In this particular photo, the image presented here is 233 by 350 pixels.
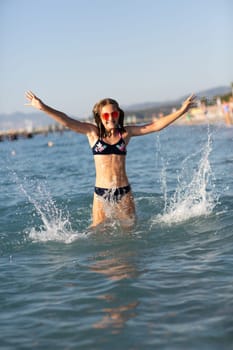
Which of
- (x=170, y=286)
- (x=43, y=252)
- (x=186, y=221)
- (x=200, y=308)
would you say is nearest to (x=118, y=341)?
(x=200, y=308)

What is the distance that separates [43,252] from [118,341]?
3.10 m

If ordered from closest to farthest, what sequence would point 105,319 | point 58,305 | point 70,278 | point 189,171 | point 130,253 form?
point 105,319 < point 58,305 < point 70,278 < point 130,253 < point 189,171

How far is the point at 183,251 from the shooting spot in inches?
254

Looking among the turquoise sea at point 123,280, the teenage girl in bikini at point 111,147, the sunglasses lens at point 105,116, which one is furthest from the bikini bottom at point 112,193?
the sunglasses lens at point 105,116

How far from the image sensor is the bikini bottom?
7.32 meters

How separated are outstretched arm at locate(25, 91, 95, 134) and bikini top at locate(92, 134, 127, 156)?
0.68 ft

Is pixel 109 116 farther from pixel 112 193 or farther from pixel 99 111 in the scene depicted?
pixel 112 193

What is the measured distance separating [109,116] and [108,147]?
40cm

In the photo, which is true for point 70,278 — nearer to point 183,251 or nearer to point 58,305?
point 58,305

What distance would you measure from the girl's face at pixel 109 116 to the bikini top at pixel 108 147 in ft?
0.66

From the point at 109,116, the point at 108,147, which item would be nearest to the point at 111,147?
the point at 108,147

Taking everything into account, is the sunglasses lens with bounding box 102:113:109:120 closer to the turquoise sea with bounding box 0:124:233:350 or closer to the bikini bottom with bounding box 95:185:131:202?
the bikini bottom with bounding box 95:185:131:202

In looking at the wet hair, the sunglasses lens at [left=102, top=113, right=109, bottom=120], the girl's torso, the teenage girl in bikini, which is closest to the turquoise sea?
the teenage girl in bikini

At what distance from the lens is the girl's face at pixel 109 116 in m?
6.91
